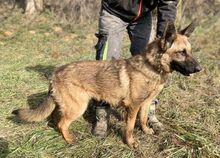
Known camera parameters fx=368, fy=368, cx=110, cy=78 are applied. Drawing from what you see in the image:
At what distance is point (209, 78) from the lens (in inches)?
244

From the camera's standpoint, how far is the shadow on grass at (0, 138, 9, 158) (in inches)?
157

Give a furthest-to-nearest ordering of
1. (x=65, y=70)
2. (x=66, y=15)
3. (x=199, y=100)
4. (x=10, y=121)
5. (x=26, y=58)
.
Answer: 1. (x=66, y=15)
2. (x=26, y=58)
3. (x=199, y=100)
4. (x=10, y=121)
5. (x=65, y=70)

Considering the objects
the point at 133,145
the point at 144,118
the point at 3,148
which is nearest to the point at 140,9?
the point at 144,118

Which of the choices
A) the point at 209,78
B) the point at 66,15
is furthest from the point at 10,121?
the point at 66,15

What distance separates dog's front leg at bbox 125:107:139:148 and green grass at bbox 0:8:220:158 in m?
0.08

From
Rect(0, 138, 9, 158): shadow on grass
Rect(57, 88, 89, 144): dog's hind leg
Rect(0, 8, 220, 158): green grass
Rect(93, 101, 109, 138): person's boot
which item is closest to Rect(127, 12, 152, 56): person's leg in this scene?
Rect(93, 101, 109, 138): person's boot

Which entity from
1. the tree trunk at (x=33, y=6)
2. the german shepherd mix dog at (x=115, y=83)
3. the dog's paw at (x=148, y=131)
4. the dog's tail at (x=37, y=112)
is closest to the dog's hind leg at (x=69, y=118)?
the german shepherd mix dog at (x=115, y=83)

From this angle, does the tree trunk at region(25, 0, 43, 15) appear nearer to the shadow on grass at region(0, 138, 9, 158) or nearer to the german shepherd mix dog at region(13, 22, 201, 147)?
the german shepherd mix dog at region(13, 22, 201, 147)

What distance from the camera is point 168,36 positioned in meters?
3.70

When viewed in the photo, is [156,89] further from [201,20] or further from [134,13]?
[201,20]

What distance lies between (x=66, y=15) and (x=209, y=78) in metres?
4.54

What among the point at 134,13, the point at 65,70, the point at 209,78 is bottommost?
the point at 209,78

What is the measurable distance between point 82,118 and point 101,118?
421 millimetres

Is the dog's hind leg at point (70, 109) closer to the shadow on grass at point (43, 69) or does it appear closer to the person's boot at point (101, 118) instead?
the person's boot at point (101, 118)
